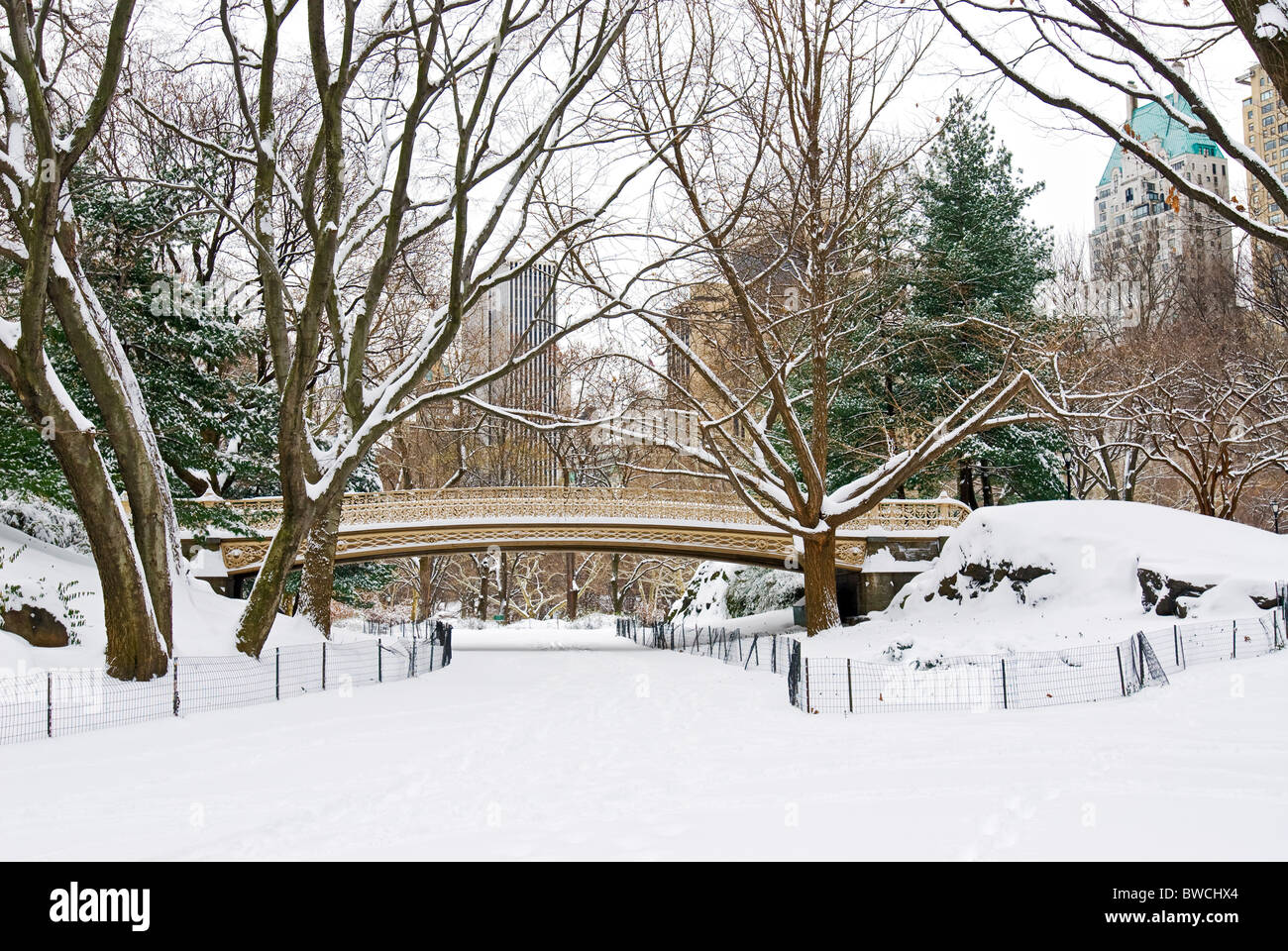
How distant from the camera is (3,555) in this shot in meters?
14.0

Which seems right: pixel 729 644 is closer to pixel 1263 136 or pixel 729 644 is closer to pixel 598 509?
pixel 598 509

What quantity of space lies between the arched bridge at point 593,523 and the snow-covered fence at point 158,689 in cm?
1078

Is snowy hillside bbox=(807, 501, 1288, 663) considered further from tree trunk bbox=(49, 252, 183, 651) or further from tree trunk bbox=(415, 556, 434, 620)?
tree trunk bbox=(415, 556, 434, 620)

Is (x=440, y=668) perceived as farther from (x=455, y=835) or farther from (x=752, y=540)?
(x=455, y=835)

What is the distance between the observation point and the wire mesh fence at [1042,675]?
1015 cm

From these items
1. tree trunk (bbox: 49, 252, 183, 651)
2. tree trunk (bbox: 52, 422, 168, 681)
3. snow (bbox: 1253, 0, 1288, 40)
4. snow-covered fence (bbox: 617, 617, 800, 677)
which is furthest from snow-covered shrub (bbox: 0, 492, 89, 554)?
snow (bbox: 1253, 0, 1288, 40)

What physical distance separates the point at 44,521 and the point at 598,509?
13.8 meters

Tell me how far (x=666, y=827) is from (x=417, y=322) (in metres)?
27.4

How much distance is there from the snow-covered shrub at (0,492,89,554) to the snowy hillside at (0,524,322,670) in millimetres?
1042

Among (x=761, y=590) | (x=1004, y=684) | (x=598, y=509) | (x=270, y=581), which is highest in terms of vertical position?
(x=598, y=509)

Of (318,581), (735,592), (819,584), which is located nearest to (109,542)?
(318,581)

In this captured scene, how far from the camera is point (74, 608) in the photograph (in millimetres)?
13602

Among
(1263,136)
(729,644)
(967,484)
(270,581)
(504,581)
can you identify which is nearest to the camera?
(270,581)

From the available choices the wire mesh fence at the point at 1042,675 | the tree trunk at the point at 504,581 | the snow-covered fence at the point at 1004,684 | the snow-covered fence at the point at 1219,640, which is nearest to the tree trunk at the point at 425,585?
the tree trunk at the point at 504,581
